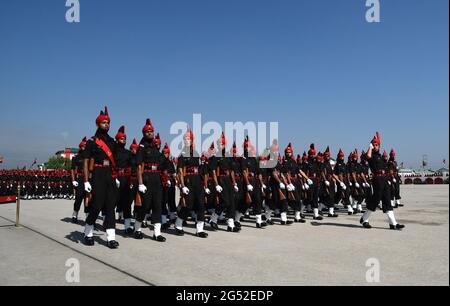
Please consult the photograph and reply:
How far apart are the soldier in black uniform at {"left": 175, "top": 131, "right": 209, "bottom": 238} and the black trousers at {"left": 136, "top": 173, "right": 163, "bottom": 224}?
68cm

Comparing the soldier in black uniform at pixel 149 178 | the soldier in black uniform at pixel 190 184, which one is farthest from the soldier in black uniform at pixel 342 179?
the soldier in black uniform at pixel 149 178

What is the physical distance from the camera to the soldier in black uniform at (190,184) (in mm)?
9180

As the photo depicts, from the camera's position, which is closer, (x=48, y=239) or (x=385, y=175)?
(x=48, y=239)

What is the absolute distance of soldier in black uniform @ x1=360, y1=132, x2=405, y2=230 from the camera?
32.2ft

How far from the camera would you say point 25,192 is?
26203 millimetres

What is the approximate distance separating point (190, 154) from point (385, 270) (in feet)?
17.4

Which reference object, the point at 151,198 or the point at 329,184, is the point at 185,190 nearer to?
the point at 151,198

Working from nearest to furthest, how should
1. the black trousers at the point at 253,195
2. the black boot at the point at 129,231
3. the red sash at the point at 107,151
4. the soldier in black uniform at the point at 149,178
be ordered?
the red sash at the point at 107,151 → the soldier in black uniform at the point at 149,178 → the black boot at the point at 129,231 → the black trousers at the point at 253,195

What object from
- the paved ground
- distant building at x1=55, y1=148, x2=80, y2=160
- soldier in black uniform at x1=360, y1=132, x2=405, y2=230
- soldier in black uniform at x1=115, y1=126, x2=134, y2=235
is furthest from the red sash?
distant building at x1=55, y1=148, x2=80, y2=160

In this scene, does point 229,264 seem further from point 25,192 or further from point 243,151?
point 25,192

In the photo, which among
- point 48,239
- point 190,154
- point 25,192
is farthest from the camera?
point 25,192

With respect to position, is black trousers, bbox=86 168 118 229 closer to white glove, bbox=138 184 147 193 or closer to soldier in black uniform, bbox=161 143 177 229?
white glove, bbox=138 184 147 193

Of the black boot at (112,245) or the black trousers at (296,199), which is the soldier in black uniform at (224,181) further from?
the black boot at (112,245)
